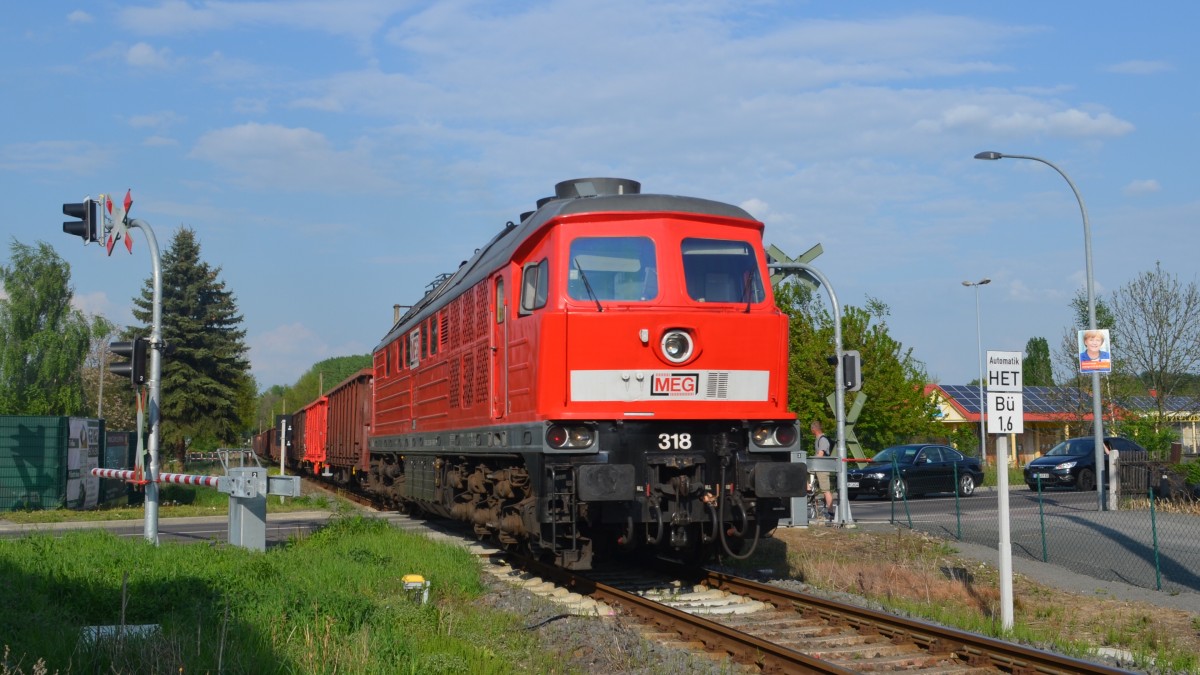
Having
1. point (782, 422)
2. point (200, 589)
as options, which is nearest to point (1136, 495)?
point (782, 422)

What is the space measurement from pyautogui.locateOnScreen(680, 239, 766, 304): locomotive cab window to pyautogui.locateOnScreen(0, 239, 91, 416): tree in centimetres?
4624

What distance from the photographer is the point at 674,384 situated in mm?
10141

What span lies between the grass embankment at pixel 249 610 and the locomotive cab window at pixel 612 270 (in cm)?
302

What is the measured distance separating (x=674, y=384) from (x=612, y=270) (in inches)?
48.5

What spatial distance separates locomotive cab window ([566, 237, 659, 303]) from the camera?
10305 mm

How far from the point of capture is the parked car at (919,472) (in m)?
27.2

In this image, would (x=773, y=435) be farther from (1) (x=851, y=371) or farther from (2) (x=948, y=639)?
(1) (x=851, y=371)

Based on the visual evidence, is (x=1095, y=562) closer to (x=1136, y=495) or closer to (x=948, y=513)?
(x=948, y=513)

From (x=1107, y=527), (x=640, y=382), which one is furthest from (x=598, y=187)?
(x=1107, y=527)

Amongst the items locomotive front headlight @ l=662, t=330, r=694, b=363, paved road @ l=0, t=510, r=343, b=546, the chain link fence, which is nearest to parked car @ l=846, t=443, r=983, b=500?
the chain link fence

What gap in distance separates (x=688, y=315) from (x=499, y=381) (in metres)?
2.31

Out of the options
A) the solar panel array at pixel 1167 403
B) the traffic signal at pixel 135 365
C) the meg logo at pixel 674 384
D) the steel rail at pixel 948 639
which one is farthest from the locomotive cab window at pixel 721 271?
the solar panel array at pixel 1167 403

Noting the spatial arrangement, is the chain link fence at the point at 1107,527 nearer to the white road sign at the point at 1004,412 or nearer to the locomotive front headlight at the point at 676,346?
the white road sign at the point at 1004,412

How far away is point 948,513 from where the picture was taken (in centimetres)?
2133
